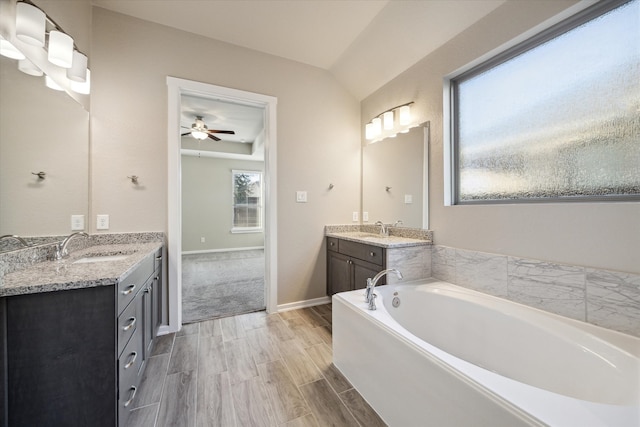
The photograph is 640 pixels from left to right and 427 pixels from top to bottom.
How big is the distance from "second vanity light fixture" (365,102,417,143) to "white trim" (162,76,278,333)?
1.12 metres

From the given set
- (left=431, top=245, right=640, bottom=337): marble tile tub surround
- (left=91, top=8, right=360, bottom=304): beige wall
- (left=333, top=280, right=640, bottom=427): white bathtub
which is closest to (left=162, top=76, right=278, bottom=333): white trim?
(left=91, top=8, right=360, bottom=304): beige wall

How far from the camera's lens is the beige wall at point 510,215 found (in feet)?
3.97

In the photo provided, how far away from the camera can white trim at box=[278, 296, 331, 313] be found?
8.81ft

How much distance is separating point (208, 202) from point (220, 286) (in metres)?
3.24

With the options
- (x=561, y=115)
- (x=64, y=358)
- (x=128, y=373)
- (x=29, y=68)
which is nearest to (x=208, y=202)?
(x=29, y=68)

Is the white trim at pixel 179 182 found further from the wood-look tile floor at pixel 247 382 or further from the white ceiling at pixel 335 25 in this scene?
the white ceiling at pixel 335 25

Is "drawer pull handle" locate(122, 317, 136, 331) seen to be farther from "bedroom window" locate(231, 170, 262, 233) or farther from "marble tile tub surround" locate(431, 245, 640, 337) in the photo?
"bedroom window" locate(231, 170, 262, 233)

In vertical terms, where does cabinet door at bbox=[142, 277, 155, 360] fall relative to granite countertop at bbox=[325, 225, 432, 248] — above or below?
below

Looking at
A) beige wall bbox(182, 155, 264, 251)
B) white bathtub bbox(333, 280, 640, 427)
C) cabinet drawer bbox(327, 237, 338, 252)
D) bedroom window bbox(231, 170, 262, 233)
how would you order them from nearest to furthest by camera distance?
1. white bathtub bbox(333, 280, 640, 427)
2. cabinet drawer bbox(327, 237, 338, 252)
3. beige wall bbox(182, 155, 264, 251)
4. bedroom window bbox(231, 170, 262, 233)

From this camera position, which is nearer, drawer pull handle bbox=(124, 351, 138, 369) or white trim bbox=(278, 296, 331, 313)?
drawer pull handle bbox=(124, 351, 138, 369)

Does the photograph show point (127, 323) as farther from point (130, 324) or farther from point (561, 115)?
point (561, 115)

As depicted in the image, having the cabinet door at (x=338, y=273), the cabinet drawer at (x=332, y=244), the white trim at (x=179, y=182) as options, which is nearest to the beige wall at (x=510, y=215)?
the cabinet door at (x=338, y=273)

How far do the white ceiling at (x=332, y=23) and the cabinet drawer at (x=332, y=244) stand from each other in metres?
1.83

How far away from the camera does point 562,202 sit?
4.65 feet
